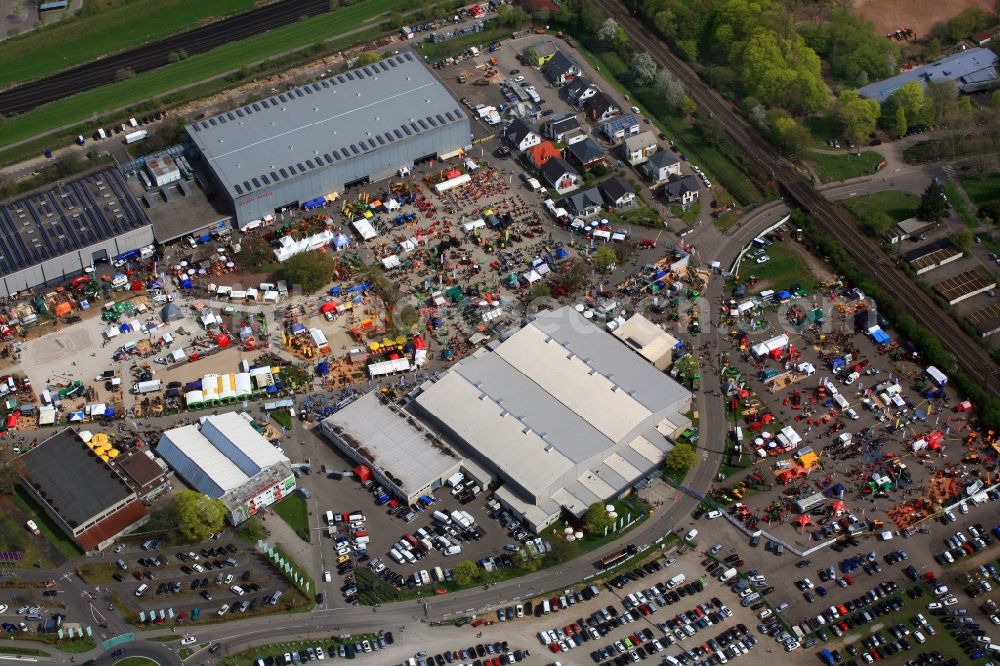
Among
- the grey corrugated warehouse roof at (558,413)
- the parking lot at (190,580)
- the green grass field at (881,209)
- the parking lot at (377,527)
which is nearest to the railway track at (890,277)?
the green grass field at (881,209)

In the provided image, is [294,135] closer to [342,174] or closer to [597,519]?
[342,174]

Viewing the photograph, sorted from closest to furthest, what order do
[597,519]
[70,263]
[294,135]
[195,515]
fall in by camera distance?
1. [195,515]
2. [597,519]
3. [70,263]
4. [294,135]

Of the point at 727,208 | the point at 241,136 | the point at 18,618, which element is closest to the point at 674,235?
the point at 727,208

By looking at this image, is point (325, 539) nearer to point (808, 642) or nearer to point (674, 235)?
point (808, 642)

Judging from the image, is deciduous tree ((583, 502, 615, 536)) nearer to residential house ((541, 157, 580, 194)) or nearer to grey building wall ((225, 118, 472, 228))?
residential house ((541, 157, 580, 194))

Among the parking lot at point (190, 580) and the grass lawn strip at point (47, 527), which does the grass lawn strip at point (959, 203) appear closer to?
the parking lot at point (190, 580)

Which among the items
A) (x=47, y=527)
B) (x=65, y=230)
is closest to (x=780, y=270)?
(x=65, y=230)
